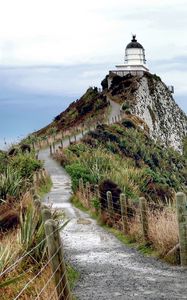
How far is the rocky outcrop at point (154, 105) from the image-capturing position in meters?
73.8

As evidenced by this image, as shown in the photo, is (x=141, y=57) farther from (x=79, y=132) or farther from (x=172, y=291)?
(x=172, y=291)

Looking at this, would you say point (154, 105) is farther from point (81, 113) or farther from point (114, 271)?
point (114, 271)

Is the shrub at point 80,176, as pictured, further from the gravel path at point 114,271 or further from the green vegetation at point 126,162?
the gravel path at point 114,271

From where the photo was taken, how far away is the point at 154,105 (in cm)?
8019

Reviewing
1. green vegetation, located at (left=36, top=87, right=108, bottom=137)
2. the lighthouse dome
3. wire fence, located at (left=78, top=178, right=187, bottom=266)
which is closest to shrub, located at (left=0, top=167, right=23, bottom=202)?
wire fence, located at (left=78, top=178, right=187, bottom=266)

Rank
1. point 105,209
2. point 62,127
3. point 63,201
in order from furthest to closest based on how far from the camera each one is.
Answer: point 62,127 → point 63,201 → point 105,209

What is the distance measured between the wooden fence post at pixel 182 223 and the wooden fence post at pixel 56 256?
353cm

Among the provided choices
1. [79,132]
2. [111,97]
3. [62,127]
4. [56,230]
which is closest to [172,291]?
[56,230]

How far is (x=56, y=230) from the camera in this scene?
695 centimetres

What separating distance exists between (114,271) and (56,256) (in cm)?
325

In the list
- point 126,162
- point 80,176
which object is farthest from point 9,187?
point 126,162

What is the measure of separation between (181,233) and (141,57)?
9163 cm

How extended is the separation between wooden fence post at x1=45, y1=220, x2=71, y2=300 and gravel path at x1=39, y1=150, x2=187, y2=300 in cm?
125

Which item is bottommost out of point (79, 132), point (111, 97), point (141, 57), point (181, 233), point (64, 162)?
point (181, 233)
